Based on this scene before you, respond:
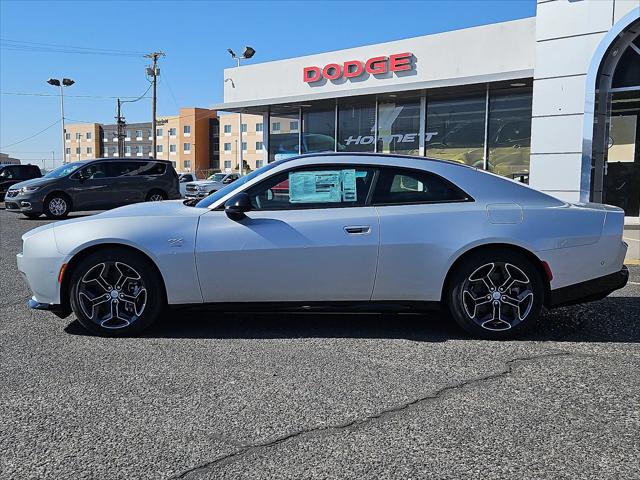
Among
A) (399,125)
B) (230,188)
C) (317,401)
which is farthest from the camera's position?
(399,125)

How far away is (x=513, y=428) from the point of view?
3.14 metres

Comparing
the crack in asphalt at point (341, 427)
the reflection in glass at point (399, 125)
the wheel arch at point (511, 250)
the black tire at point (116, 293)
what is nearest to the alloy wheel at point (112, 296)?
the black tire at point (116, 293)

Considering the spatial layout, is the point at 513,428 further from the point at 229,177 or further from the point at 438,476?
the point at 229,177

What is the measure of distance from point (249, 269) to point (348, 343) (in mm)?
977

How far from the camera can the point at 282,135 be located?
68.2ft

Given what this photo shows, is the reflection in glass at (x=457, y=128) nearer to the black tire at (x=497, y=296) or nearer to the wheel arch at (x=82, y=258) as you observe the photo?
the black tire at (x=497, y=296)

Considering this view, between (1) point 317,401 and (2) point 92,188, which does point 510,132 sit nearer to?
(2) point 92,188

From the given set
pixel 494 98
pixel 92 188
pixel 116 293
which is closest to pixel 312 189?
pixel 116 293

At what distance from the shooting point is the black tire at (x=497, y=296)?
476cm

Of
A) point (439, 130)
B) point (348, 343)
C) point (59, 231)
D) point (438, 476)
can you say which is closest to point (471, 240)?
point (348, 343)

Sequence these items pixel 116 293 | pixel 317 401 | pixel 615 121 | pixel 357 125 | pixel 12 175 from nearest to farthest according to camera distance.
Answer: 1. pixel 317 401
2. pixel 116 293
3. pixel 615 121
4. pixel 357 125
5. pixel 12 175

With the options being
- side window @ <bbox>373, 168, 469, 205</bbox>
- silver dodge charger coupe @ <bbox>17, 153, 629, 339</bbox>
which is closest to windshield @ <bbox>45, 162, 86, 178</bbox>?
silver dodge charger coupe @ <bbox>17, 153, 629, 339</bbox>

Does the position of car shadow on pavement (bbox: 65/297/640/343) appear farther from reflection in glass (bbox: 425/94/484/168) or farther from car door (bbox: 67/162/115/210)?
car door (bbox: 67/162/115/210)

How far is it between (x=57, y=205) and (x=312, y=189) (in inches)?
516
